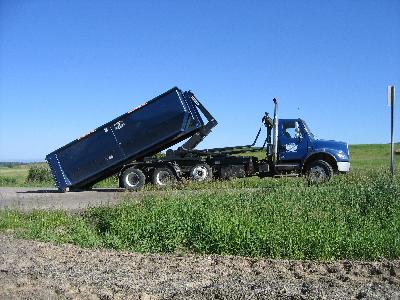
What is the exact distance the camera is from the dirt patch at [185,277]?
4941 mm

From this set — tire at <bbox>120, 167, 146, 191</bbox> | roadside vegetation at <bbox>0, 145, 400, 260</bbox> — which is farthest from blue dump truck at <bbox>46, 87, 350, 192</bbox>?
roadside vegetation at <bbox>0, 145, 400, 260</bbox>

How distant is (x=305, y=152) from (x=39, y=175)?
1752cm

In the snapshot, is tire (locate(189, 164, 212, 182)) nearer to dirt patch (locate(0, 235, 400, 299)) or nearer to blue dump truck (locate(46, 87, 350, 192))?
blue dump truck (locate(46, 87, 350, 192))

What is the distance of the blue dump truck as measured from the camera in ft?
53.4

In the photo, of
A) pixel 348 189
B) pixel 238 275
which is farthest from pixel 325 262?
pixel 348 189

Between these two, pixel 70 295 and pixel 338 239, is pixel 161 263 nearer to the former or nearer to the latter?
pixel 70 295

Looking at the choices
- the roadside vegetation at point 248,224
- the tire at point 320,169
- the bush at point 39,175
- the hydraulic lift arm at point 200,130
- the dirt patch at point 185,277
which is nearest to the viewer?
the dirt patch at point 185,277

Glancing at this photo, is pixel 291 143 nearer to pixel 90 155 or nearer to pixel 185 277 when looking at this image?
pixel 90 155

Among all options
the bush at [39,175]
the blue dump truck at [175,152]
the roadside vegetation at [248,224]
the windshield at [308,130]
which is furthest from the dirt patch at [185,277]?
the bush at [39,175]

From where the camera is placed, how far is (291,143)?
16.5 meters

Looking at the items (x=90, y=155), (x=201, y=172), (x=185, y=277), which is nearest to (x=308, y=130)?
(x=201, y=172)

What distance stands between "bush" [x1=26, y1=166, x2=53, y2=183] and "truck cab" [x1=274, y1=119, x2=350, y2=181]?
51.6ft

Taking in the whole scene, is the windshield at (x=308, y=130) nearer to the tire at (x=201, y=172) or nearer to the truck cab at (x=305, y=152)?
the truck cab at (x=305, y=152)

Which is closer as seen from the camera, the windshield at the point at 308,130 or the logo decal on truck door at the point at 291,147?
the logo decal on truck door at the point at 291,147
